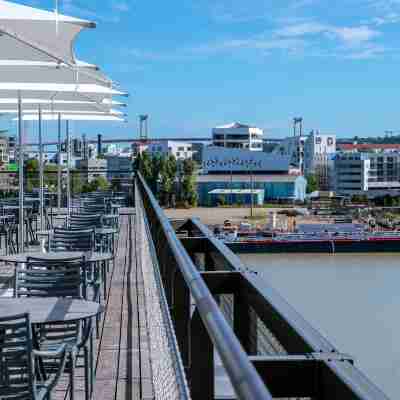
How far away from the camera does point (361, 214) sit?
6494cm

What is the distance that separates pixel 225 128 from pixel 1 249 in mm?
90859

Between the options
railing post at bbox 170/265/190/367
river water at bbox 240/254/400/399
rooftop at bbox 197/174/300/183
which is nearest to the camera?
railing post at bbox 170/265/190/367

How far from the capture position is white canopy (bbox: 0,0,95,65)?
13.6 feet

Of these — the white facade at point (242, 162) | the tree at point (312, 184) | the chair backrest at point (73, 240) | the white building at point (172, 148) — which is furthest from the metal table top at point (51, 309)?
the white building at point (172, 148)

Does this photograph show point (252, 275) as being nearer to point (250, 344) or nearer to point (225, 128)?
point (250, 344)

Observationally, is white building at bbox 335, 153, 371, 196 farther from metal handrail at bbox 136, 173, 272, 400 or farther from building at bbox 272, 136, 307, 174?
metal handrail at bbox 136, 173, 272, 400

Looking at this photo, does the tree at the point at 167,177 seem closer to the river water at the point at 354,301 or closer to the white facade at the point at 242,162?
the river water at the point at 354,301

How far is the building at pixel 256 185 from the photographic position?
232ft

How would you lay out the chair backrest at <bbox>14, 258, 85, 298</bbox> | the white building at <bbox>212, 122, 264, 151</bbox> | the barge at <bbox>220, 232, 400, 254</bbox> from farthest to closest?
the white building at <bbox>212, 122, 264, 151</bbox> < the barge at <bbox>220, 232, 400, 254</bbox> < the chair backrest at <bbox>14, 258, 85, 298</bbox>

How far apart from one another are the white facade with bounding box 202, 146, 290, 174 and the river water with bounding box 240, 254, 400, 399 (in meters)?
30.6

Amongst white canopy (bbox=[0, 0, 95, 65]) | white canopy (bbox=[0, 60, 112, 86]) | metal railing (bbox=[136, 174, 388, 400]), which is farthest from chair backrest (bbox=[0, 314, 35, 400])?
white canopy (bbox=[0, 60, 112, 86])

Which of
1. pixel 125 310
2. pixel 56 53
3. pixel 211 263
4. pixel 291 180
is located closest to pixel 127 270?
pixel 125 310

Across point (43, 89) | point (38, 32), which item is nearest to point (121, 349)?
point (38, 32)

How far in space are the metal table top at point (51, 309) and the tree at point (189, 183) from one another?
54.2m
